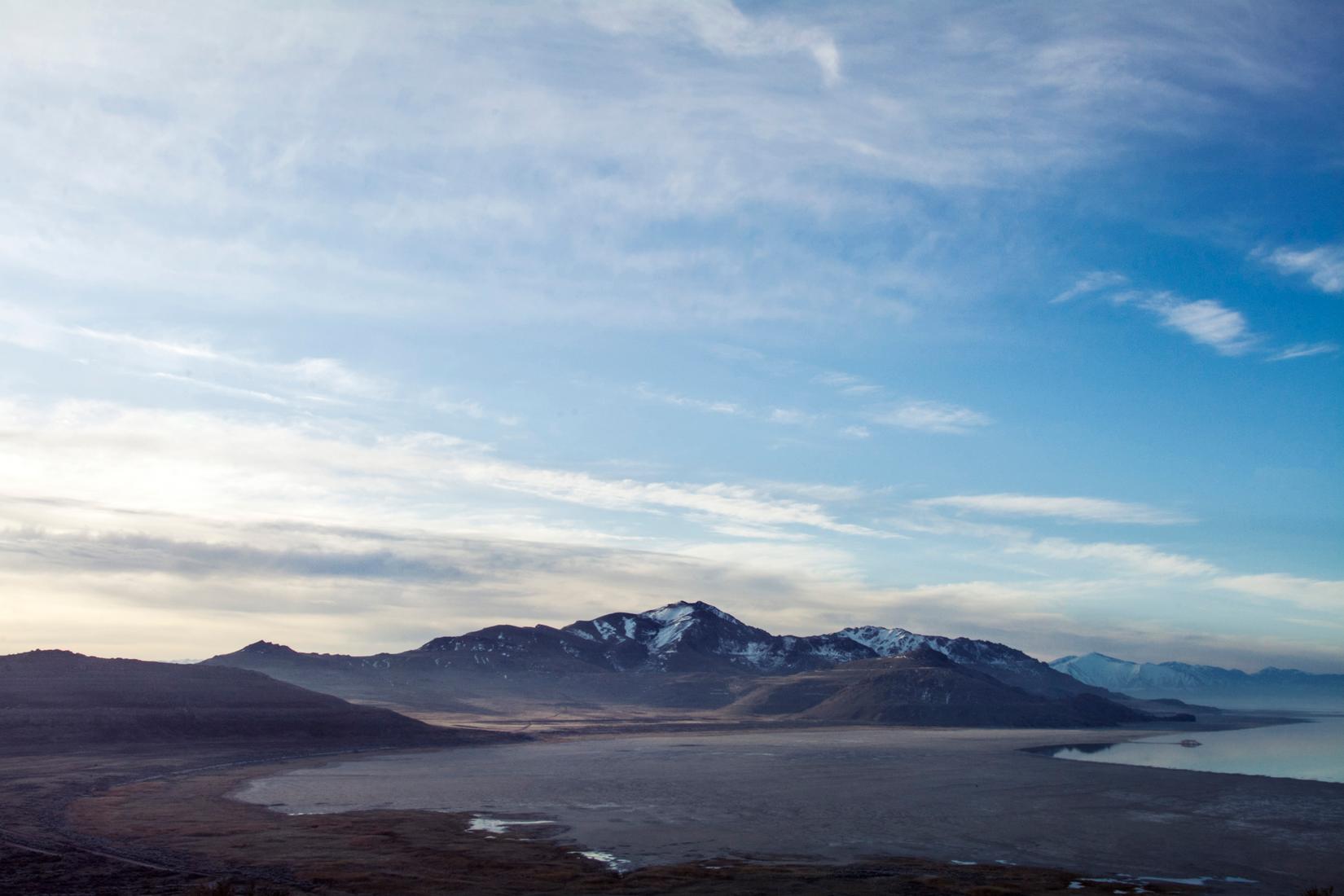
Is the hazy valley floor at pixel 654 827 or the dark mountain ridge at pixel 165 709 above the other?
the dark mountain ridge at pixel 165 709

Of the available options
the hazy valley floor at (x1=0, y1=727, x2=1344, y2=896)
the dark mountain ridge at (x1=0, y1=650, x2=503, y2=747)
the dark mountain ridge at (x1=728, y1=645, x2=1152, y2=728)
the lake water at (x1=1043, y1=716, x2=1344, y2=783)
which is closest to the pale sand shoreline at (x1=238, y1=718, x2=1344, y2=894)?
the hazy valley floor at (x1=0, y1=727, x2=1344, y2=896)

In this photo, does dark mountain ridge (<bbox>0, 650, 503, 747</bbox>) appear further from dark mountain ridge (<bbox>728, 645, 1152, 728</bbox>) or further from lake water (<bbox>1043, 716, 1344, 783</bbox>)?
dark mountain ridge (<bbox>728, 645, 1152, 728</bbox>)

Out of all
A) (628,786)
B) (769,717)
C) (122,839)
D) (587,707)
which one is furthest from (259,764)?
(587,707)

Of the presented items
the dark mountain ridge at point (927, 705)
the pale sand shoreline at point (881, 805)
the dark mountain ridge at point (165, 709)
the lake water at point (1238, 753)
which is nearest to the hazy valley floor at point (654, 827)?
the pale sand shoreline at point (881, 805)

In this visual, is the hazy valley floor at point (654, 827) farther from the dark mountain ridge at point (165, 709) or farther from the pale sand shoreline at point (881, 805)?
the dark mountain ridge at point (165, 709)

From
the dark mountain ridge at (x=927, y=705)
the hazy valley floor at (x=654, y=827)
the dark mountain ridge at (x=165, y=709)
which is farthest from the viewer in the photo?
the dark mountain ridge at (x=927, y=705)

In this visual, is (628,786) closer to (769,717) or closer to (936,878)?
(936,878)
